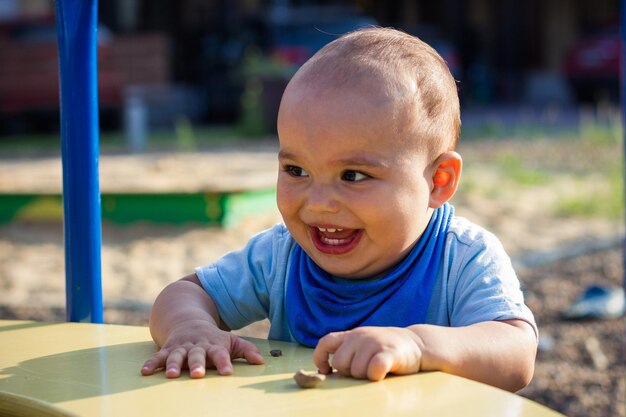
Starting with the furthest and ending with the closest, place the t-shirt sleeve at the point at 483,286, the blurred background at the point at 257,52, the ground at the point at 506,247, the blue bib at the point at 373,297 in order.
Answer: the blurred background at the point at 257,52
the ground at the point at 506,247
the blue bib at the point at 373,297
the t-shirt sleeve at the point at 483,286

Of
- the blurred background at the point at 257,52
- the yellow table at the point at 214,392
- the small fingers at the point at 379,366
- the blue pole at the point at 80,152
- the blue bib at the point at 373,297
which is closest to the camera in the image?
the yellow table at the point at 214,392

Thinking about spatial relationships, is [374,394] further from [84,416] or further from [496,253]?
[496,253]

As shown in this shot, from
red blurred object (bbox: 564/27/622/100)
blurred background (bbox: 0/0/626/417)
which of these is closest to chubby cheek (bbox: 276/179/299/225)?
blurred background (bbox: 0/0/626/417)

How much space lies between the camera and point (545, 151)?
9797 mm

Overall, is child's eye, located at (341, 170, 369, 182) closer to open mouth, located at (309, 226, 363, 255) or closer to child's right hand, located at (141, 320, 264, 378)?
open mouth, located at (309, 226, 363, 255)

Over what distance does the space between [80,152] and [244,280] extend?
13.9 inches

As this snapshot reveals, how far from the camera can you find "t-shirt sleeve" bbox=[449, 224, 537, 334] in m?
1.51

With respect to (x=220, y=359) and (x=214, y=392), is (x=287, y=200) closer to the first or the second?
(x=220, y=359)

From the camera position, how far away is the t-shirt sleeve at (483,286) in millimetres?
1514

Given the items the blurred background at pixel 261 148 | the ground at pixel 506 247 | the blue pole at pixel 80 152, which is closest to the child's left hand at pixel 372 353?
the blue pole at pixel 80 152

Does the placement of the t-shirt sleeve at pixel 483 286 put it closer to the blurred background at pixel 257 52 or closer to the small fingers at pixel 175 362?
the small fingers at pixel 175 362

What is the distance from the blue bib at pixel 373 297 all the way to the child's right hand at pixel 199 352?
209 mm

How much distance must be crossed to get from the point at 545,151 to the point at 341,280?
8425mm

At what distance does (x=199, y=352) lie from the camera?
4.51ft
